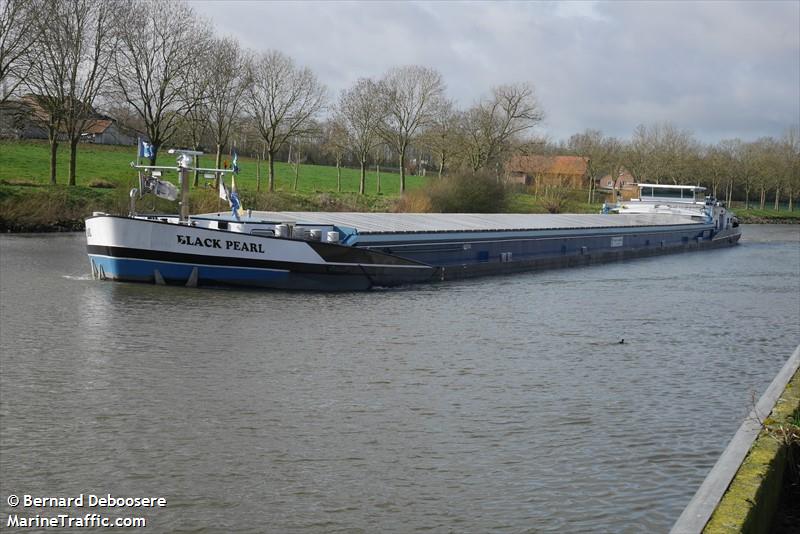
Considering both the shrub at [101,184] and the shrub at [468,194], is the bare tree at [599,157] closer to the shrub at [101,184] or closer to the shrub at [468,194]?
the shrub at [468,194]

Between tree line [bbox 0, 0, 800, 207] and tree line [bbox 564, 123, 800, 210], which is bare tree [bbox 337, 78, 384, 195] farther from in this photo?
tree line [bbox 564, 123, 800, 210]

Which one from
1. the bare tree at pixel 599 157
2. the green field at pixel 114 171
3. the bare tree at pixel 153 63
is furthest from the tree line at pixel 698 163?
the bare tree at pixel 153 63

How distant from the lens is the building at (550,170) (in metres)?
61.1

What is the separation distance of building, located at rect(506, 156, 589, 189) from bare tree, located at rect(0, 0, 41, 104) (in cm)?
2912

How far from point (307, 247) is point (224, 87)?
3027cm

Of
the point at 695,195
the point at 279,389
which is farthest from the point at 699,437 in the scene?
the point at 695,195

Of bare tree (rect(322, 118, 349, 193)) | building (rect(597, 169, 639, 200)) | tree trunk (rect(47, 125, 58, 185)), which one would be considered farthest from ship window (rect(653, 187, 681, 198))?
tree trunk (rect(47, 125, 58, 185))

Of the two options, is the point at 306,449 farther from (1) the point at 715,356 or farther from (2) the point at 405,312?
(2) the point at 405,312

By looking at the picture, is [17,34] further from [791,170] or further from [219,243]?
[791,170]

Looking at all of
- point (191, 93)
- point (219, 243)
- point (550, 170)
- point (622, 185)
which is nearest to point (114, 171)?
point (191, 93)

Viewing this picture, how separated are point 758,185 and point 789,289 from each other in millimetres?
68941

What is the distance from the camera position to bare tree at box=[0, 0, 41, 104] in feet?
116

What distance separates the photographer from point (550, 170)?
74312mm

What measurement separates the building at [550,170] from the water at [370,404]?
135 ft
